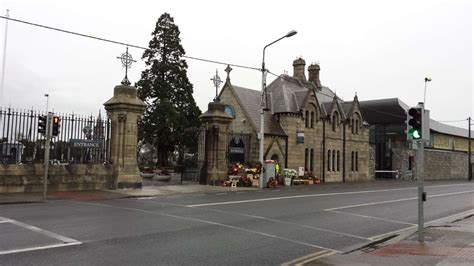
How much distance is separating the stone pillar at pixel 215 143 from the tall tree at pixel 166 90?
15660mm

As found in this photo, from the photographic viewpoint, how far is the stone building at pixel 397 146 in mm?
51375

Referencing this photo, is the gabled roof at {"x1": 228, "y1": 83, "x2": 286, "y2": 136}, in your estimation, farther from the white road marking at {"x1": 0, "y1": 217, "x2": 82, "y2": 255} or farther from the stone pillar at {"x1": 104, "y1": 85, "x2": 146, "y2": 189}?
the white road marking at {"x1": 0, "y1": 217, "x2": 82, "y2": 255}

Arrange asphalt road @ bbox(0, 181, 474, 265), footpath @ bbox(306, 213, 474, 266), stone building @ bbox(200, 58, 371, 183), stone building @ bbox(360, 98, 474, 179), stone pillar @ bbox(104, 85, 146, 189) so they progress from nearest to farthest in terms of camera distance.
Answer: footpath @ bbox(306, 213, 474, 266) < asphalt road @ bbox(0, 181, 474, 265) < stone pillar @ bbox(104, 85, 146, 189) < stone building @ bbox(200, 58, 371, 183) < stone building @ bbox(360, 98, 474, 179)

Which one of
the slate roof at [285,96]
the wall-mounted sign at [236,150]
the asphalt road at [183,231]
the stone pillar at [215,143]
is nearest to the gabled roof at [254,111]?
the slate roof at [285,96]

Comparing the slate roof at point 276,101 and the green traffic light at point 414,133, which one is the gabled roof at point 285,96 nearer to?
the slate roof at point 276,101

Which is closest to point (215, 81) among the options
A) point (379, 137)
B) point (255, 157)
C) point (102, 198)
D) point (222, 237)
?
point (255, 157)

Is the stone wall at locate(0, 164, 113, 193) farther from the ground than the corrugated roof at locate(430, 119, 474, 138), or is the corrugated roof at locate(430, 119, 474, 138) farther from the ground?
the corrugated roof at locate(430, 119, 474, 138)

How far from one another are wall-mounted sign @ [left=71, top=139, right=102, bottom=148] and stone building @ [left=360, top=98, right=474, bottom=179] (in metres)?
34.4

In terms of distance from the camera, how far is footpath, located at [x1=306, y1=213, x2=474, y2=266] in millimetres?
7574

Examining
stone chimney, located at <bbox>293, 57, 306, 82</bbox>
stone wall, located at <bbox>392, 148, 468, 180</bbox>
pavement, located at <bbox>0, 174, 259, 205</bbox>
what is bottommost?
pavement, located at <bbox>0, 174, 259, 205</bbox>

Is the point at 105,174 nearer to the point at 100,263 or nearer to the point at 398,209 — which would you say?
the point at 398,209

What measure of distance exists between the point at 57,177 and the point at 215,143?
1015cm

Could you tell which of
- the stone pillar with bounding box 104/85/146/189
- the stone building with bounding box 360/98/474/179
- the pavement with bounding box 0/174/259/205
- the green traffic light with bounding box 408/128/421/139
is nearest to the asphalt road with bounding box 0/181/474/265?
the pavement with bounding box 0/174/259/205

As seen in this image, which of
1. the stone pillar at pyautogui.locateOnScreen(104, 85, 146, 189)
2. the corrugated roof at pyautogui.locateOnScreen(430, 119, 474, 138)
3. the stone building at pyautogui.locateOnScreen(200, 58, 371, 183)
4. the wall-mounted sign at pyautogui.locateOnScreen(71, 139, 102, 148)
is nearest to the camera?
the wall-mounted sign at pyautogui.locateOnScreen(71, 139, 102, 148)
